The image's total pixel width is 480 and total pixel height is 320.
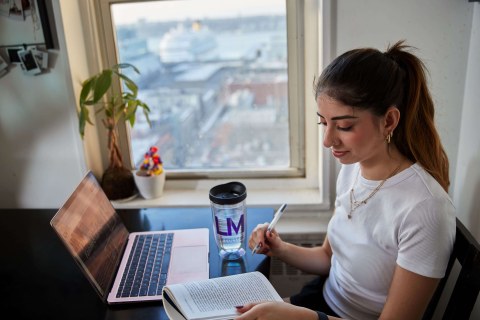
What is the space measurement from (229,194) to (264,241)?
147 millimetres

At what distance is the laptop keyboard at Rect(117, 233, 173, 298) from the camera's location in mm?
983

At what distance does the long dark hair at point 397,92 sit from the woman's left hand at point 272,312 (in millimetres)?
396

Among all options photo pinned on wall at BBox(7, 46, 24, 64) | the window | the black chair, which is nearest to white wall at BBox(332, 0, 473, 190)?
the window

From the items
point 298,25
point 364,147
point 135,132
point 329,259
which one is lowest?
point 329,259

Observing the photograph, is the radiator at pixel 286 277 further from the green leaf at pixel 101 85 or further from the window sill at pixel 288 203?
the green leaf at pixel 101 85

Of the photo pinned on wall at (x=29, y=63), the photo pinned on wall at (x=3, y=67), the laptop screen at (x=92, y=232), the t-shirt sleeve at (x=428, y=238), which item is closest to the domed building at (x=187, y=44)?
the photo pinned on wall at (x=29, y=63)

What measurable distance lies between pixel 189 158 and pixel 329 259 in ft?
2.57

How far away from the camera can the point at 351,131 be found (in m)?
0.91

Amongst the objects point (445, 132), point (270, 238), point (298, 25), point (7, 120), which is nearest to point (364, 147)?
point (270, 238)

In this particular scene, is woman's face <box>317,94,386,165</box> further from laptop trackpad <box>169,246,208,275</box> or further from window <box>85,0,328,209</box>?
window <box>85,0,328,209</box>

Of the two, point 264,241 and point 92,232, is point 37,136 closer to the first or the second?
point 92,232

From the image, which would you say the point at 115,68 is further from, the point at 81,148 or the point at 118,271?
the point at 118,271

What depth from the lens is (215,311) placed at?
88 centimetres

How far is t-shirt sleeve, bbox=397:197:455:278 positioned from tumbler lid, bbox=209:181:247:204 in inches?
15.1
